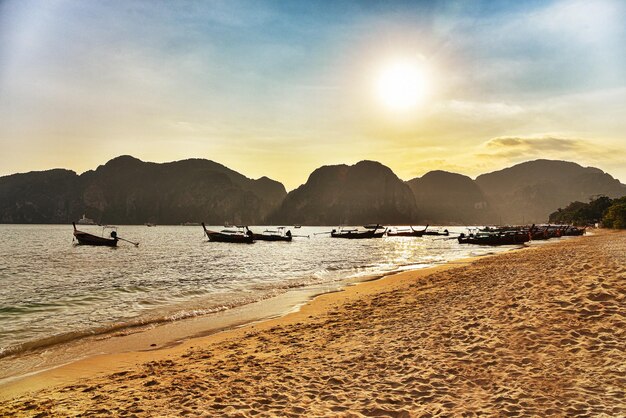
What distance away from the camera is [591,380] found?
598 centimetres

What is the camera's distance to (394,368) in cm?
724

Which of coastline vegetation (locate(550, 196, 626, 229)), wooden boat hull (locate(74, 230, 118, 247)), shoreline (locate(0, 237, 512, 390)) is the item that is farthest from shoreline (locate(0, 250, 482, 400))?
coastline vegetation (locate(550, 196, 626, 229))

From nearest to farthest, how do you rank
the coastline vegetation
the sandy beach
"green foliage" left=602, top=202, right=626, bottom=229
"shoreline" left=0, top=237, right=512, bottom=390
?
1. the sandy beach
2. "shoreline" left=0, top=237, right=512, bottom=390
3. "green foliage" left=602, top=202, right=626, bottom=229
4. the coastline vegetation

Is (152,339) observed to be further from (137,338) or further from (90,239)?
(90,239)

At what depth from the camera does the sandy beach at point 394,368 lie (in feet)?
19.0

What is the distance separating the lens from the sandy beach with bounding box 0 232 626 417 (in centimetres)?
580

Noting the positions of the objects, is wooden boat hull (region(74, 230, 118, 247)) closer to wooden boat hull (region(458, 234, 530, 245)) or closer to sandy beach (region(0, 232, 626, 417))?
sandy beach (region(0, 232, 626, 417))

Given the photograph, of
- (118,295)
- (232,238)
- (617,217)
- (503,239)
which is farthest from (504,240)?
(118,295)

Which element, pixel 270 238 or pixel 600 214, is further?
pixel 600 214

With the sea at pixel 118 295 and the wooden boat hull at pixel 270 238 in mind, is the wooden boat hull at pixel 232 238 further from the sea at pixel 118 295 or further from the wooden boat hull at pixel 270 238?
the sea at pixel 118 295

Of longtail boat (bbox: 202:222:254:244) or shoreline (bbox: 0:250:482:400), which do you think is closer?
shoreline (bbox: 0:250:482:400)

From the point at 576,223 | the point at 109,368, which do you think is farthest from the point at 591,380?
the point at 576,223

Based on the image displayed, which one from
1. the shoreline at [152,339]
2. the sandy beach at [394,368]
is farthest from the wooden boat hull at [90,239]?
the sandy beach at [394,368]

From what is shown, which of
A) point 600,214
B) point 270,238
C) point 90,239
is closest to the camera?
point 90,239
